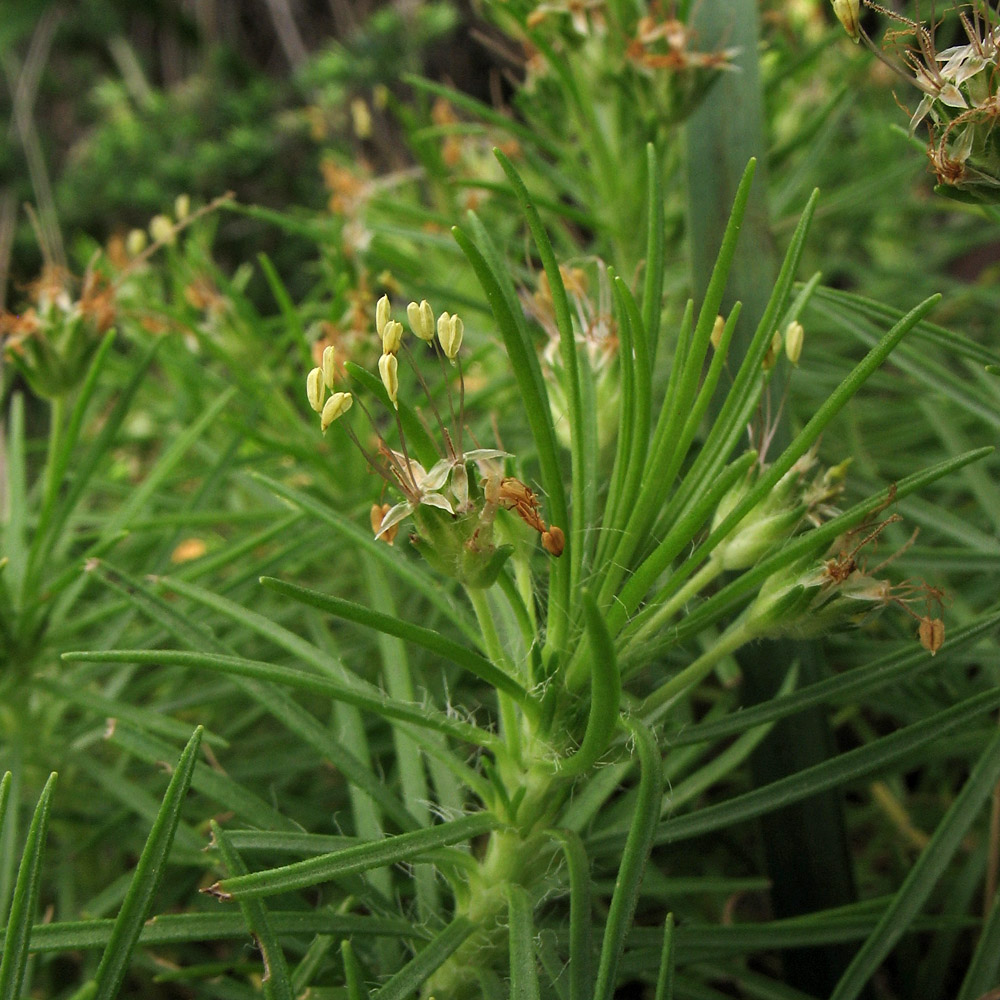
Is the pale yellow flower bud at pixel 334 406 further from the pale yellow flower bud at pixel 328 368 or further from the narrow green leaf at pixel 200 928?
the narrow green leaf at pixel 200 928

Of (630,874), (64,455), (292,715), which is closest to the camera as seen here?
(630,874)

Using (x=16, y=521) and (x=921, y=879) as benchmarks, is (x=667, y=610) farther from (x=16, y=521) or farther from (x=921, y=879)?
(x=16, y=521)

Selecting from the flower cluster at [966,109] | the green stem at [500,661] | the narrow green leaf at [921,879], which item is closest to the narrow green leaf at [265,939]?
the green stem at [500,661]

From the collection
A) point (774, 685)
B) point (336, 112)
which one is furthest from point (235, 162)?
point (774, 685)

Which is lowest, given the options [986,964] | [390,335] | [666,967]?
[986,964]

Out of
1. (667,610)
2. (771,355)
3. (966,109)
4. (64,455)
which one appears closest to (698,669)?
(667,610)

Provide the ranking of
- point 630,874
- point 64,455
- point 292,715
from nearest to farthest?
point 630,874 < point 292,715 < point 64,455
